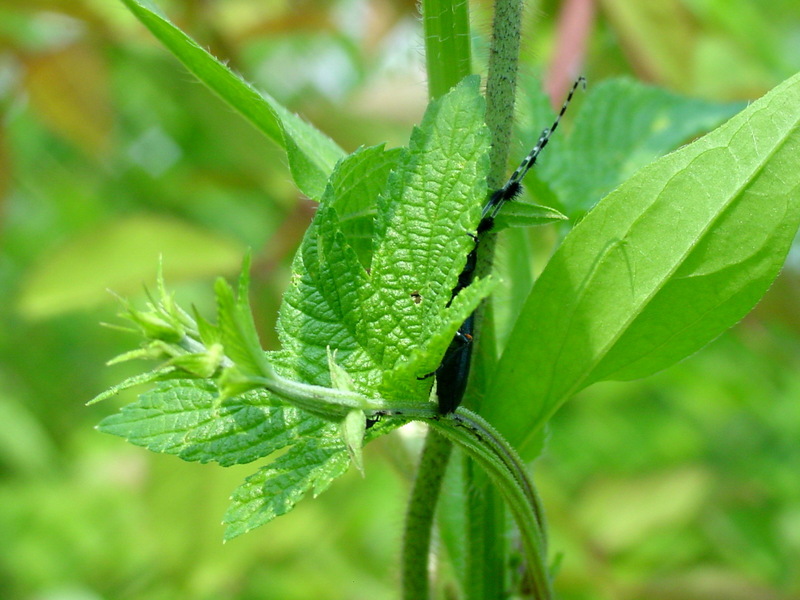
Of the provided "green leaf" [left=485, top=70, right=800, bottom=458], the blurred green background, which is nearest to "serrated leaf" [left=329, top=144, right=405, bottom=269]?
"green leaf" [left=485, top=70, right=800, bottom=458]

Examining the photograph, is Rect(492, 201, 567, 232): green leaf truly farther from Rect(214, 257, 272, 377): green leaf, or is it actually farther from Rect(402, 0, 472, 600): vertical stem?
Rect(214, 257, 272, 377): green leaf

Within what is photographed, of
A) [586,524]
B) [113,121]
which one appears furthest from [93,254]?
[586,524]

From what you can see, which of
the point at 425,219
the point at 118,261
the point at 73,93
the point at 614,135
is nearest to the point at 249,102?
the point at 425,219

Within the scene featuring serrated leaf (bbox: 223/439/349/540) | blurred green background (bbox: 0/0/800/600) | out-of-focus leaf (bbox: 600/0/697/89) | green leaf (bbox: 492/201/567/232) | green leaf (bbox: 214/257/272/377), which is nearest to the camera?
green leaf (bbox: 214/257/272/377)

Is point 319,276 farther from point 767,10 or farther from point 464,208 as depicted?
point 767,10

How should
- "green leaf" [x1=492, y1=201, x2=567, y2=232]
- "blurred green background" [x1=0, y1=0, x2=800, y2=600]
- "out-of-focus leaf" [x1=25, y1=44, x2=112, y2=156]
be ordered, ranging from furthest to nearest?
"out-of-focus leaf" [x1=25, y1=44, x2=112, y2=156] < "blurred green background" [x1=0, y1=0, x2=800, y2=600] < "green leaf" [x1=492, y1=201, x2=567, y2=232]

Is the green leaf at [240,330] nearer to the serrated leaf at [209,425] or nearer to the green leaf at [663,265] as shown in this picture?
the serrated leaf at [209,425]

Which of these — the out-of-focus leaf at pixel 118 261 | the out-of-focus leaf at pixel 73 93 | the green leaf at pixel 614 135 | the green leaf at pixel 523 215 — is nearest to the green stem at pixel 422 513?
the green leaf at pixel 523 215
